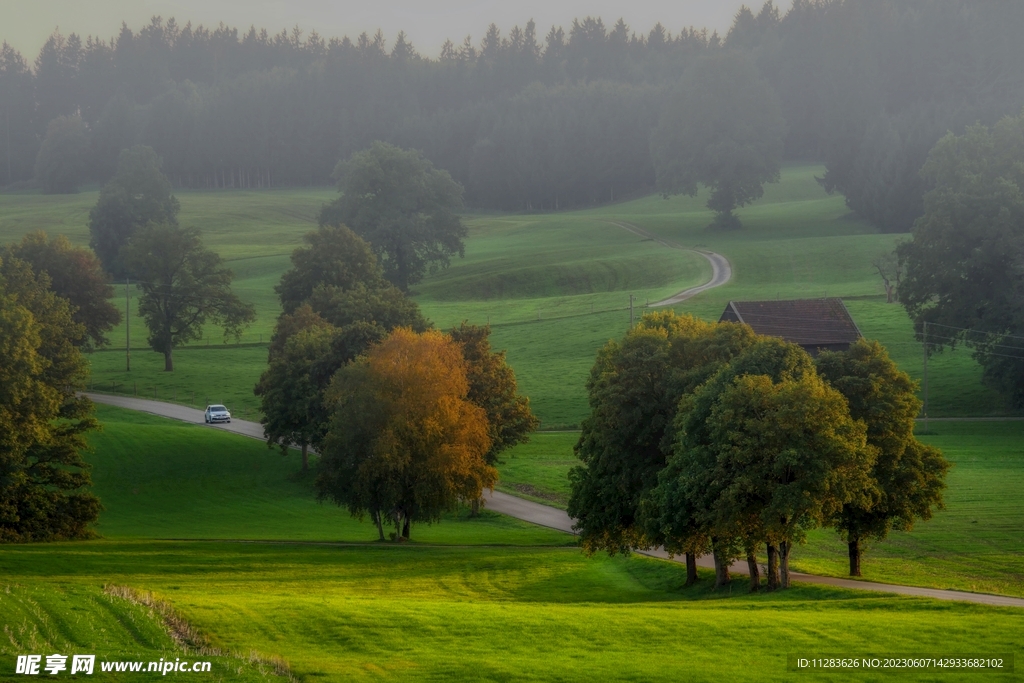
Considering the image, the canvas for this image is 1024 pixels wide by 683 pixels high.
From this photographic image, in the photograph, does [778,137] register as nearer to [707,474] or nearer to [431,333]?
[431,333]

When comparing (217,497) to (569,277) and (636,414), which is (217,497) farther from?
(569,277)

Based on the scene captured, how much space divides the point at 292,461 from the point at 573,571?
95.7 ft

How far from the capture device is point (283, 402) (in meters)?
60.5

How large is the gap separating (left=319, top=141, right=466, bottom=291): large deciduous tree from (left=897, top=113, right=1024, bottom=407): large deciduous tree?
187 feet

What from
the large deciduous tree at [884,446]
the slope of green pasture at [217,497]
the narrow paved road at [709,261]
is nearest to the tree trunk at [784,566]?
the large deciduous tree at [884,446]

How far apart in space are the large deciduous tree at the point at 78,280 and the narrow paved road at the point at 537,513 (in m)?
8.35

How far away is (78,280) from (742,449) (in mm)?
72103

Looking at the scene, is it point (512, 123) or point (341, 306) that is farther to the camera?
point (512, 123)

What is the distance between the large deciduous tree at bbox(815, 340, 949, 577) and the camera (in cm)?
3519

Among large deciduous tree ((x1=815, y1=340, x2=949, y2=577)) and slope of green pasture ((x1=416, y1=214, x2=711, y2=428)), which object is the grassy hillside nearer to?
slope of green pasture ((x1=416, y1=214, x2=711, y2=428))

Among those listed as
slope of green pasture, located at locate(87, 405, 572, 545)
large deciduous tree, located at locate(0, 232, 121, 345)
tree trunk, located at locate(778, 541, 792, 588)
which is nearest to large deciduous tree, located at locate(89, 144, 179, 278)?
large deciduous tree, located at locate(0, 232, 121, 345)

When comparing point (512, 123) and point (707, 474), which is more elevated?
point (512, 123)

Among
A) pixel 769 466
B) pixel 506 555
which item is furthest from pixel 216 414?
pixel 769 466

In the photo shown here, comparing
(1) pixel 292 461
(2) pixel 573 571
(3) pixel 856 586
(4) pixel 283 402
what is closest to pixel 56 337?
(4) pixel 283 402
